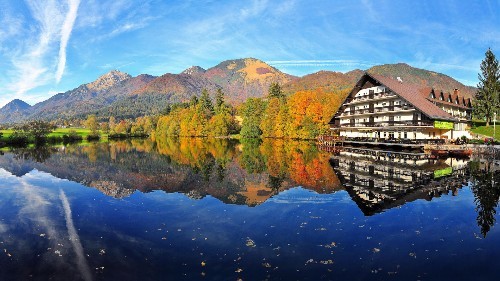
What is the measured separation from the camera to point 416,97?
60.4 m

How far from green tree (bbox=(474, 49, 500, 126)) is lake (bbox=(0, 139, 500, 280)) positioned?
177 ft

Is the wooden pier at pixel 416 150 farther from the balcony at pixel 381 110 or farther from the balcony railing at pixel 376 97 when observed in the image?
the balcony railing at pixel 376 97

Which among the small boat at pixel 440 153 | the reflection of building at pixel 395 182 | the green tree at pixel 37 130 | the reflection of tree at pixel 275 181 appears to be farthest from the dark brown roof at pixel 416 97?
the green tree at pixel 37 130

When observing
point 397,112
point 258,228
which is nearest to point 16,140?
point 397,112

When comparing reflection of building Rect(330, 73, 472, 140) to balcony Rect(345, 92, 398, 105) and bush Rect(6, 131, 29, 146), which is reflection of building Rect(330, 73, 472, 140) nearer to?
balcony Rect(345, 92, 398, 105)

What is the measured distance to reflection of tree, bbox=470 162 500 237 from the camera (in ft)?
49.0

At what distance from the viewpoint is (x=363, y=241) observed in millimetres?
12352

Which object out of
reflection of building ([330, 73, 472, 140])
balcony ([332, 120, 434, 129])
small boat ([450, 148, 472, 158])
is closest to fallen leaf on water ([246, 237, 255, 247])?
small boat ([450, 148, 472, 158])

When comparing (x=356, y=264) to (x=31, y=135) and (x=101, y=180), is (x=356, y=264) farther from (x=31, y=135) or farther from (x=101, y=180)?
(x=31, y=135)

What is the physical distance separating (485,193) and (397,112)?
42.0 m

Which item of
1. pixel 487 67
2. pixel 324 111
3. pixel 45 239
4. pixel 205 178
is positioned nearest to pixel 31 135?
pixel 324 111

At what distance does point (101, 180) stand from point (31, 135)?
88207mm

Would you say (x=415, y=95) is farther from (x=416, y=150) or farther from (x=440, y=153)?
(x=440, y=153)

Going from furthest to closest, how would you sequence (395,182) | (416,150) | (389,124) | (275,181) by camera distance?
(389,124)
(416,150)
(275,181)
(395,182)
